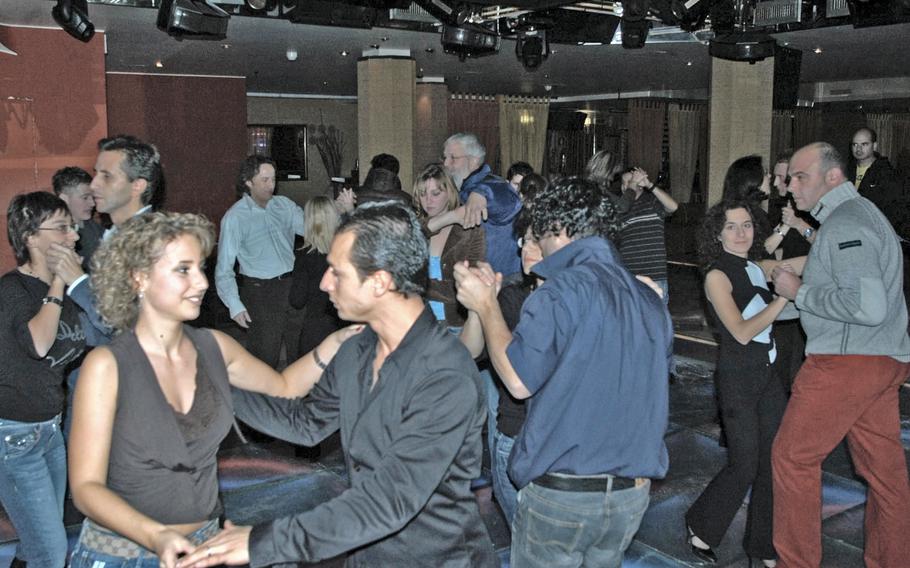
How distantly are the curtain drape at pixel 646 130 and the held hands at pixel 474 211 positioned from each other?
13115mm

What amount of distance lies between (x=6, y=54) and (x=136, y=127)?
4.82 m

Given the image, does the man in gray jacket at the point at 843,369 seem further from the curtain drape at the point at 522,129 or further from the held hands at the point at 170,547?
the curtain drape at the point at 522,129

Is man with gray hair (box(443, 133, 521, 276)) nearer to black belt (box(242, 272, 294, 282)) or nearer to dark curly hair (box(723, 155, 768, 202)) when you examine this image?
dark curly hair (box(723, 155, 768, 202))

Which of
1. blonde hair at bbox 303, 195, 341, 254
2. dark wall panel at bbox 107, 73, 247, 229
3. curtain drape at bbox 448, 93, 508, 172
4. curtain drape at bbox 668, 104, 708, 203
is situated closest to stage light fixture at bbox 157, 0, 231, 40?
blonde hair at bbox 303, 195, 341, 254

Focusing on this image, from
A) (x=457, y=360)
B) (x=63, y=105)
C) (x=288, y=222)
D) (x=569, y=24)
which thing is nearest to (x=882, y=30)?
(x=569, y=24)

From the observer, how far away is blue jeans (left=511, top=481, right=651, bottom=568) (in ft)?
7.34

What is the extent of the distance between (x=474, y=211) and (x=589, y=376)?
182cm

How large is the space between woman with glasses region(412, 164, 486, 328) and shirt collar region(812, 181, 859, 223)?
146cm

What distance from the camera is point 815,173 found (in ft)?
10.8

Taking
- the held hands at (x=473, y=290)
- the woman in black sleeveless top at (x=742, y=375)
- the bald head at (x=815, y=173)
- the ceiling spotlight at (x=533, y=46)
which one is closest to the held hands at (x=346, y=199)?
the woman in black sleeveless top at (x=742, y=375)

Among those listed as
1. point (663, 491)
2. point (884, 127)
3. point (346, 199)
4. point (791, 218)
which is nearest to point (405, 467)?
point (663, 491)

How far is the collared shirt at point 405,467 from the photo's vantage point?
1.68 metres

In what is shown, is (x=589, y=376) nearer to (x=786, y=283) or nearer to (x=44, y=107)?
(x=786, y=283)

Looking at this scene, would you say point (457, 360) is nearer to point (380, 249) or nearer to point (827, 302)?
point (380, 249)
